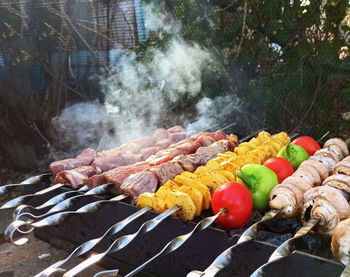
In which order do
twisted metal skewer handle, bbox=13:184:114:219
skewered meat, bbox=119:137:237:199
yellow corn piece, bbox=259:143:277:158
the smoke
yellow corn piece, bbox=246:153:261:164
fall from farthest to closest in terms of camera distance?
the smoke, yellow corn piece, bbox=259:143:277:158, yellow corn piece, bbox=246:153:261:164, skewered meat, bbox=119:137:237:199, twisted metal skewer handle, bbox=13:184:114:219

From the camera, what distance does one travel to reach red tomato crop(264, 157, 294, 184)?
334 cm

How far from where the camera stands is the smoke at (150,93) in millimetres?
7562

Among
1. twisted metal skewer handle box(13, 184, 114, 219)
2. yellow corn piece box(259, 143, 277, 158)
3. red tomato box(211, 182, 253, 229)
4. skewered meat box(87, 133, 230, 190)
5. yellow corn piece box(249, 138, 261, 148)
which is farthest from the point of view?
yellow corn piece box(249, 138, 261, 148)

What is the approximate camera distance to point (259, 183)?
3.03 meters

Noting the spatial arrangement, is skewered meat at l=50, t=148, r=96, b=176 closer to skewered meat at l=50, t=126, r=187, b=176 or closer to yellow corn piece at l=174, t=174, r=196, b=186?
skewered meat at l=50, t=126, r=187, b=176

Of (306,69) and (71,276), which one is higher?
(306,69)

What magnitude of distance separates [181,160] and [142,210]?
39.7 inches

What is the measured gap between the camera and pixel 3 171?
7.18m

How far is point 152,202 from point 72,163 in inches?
57.7

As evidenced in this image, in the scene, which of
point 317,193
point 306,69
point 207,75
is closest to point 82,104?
point 207,75

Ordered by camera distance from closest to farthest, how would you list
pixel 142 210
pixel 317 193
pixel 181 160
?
pixel 317 193, pixel 142 210, pixel 181 160

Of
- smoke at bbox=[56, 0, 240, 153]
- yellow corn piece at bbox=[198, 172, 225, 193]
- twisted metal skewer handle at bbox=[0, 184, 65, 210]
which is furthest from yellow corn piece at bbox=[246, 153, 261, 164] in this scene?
smoke at bbox=[56, 0, 240, 153]

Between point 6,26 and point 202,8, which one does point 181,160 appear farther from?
point 6,26

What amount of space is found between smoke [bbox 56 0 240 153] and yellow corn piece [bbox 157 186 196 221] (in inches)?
178
